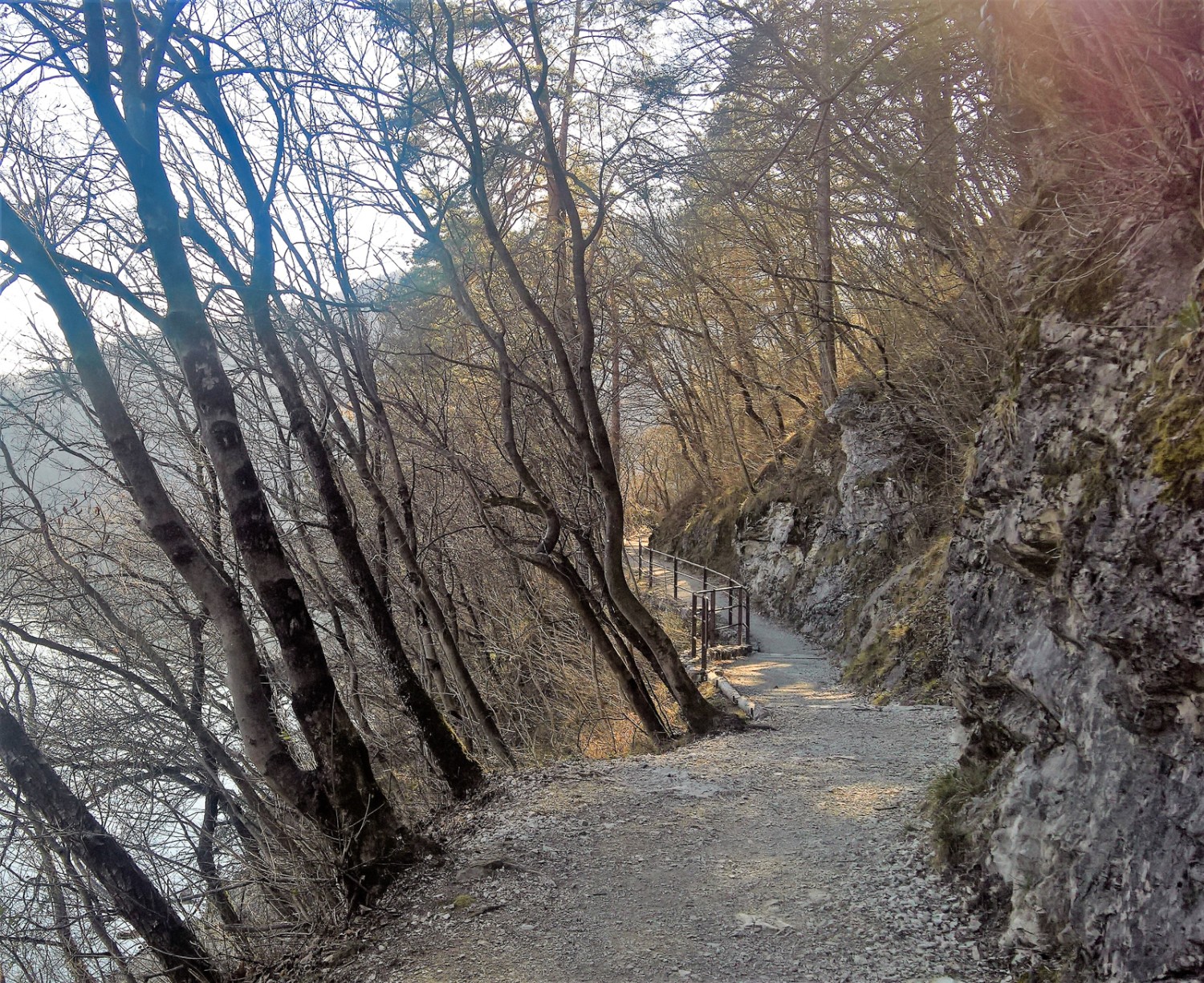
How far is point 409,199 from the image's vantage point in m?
7.80

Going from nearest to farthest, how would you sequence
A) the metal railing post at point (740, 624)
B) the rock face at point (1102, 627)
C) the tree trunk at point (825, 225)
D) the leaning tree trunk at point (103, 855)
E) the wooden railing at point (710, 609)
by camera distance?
1. the rock face at point (1102, 627)
2. the leaning tree trunk at point (103, 855)
3. the tree trunk at point (825, 225)
4. the wooden railing at point (710, 609)
5. the metal railing post at point (740, 624)

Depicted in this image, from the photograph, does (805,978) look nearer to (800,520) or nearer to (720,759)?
(720,759)

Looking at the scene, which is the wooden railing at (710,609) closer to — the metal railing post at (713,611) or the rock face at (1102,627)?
the metal railing post at (713,611)

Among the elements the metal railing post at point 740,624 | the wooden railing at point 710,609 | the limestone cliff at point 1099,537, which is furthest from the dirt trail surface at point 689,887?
the metal railing post at point 740,624

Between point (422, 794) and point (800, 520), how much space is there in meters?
10.9

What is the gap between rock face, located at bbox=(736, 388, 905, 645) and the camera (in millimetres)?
13070

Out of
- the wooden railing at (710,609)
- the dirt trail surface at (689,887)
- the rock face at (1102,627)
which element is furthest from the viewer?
the wooden railing at (710,609)

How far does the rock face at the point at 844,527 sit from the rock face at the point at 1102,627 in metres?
9.32

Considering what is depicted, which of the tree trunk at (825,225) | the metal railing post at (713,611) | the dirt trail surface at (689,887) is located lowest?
the dirt trail surface at (689,887)

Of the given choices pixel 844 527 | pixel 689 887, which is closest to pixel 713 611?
pixel 844 527

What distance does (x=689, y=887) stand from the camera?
4223mm

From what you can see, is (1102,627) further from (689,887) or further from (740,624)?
(740,624)

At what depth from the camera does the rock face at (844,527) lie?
13.1 m

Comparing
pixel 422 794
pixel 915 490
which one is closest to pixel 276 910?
pixel 422 794
